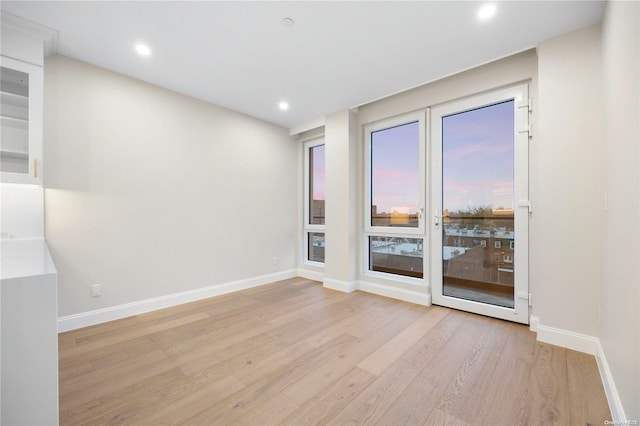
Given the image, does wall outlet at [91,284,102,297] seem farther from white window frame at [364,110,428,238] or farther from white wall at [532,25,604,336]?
white wall at [532,25,604,336]

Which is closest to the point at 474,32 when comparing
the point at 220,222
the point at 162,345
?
the point at 220,222

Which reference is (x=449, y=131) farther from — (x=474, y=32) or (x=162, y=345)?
(x=162, y=345)

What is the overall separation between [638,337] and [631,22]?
145 cm

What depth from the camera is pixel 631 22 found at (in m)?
1.27

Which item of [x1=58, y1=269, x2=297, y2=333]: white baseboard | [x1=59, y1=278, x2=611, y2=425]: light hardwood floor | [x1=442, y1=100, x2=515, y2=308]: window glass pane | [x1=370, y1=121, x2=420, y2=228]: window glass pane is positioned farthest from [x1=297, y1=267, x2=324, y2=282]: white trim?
[x1=442, y1=100, x2=515, y2=308]: window glass pane

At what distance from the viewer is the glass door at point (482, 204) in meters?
2.58

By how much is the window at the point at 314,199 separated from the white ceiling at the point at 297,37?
5.35 feet

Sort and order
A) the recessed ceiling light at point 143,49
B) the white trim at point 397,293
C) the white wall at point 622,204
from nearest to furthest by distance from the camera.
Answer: the white wall at point 622,204 < the recessed ceiling light at point 143,49 < the white trim at point 397,293

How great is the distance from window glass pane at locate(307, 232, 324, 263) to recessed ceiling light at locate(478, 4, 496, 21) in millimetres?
3378

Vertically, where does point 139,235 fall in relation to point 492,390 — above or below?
above

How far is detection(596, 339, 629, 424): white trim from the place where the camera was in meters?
1.31

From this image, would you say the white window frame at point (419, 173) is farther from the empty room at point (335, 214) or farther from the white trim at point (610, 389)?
the white trim at point (610, 389)

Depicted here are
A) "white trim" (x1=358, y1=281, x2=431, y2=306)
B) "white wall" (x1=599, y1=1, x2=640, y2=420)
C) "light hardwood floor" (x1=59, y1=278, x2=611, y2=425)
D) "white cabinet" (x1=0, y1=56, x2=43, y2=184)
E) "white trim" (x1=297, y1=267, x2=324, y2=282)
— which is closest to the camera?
"white wall" (x1=599, y1=1, x2=640, y2=420)

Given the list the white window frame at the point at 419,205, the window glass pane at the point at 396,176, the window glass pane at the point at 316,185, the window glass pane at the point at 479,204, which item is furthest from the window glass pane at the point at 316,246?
the window glass pane at the point at 479,204
